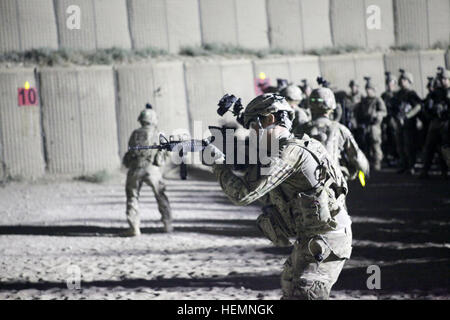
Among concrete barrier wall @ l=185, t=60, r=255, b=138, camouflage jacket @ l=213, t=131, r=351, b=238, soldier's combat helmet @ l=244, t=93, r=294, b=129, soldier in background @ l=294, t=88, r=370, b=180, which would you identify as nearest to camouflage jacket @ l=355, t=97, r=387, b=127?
concrete barrier wall @ l=185, t=60, r=255, b=138

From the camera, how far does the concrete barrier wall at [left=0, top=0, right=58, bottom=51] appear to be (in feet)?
45.7

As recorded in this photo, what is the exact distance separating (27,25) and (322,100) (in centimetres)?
1013

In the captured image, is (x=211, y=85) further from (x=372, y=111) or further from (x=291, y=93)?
(x=291, y=93)

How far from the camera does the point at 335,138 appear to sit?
5996 mm

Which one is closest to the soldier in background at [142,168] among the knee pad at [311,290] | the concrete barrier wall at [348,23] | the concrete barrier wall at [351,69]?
the knee pad at [311,290]

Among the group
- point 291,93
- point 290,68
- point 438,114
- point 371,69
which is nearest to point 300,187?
point 291,93

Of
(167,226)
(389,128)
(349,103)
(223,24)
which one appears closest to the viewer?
(167,226)

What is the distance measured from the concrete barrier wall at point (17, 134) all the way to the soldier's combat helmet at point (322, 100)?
8.85 meters

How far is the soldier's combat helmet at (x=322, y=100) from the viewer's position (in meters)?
6.15

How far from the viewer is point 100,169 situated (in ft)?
45.3

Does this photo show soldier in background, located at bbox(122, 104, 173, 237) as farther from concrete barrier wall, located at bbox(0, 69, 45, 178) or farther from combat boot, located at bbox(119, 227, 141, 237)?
concrete barrier wall, located at bbox(0, 69, 45, 178)

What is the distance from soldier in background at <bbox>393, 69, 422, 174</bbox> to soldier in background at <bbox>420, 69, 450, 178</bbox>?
0.89m

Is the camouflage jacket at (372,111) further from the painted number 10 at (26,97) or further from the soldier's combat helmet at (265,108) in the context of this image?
the soldier's combat helmet at (265,108)
